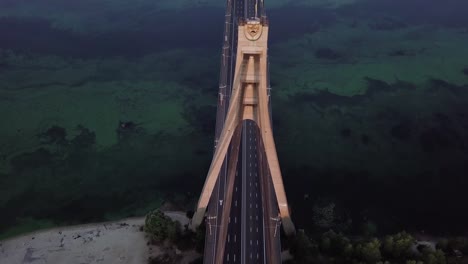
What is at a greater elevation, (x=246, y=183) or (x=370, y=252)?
(x=246, y=183)

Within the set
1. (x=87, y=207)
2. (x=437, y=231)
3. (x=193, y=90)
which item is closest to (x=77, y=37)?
(x=193, y=90)

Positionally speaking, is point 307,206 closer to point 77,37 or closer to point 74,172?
point 74,172

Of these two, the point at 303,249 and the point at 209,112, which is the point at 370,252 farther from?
the point at 209,112

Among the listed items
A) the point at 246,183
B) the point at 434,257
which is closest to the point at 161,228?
the point at 246,183

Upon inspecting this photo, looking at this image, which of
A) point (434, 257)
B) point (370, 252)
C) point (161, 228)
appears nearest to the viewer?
point (434, 257)

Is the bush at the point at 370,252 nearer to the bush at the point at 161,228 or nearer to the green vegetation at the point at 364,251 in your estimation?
the green vegetation at the point at 364,251

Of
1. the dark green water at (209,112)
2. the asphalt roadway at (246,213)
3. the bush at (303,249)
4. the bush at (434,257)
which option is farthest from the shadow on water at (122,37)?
the bush at (434,257)

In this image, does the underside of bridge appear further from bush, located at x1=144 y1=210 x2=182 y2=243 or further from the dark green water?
the dark green water
